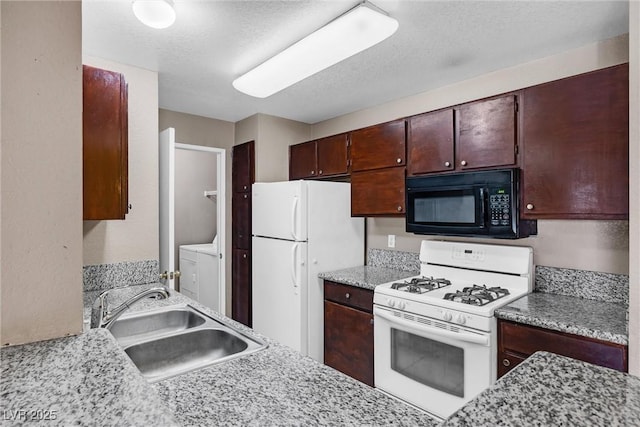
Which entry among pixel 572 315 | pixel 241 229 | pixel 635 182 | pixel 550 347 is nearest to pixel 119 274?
pixel 241 229

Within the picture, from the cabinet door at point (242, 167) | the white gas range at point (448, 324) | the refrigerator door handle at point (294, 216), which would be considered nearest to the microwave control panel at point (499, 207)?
the white gas range at point (448, 324)

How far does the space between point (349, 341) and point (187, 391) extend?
1.96 metres

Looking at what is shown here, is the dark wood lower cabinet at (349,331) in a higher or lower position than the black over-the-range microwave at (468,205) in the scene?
lower

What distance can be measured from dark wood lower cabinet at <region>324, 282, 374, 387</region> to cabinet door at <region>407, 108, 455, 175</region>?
1.02 m

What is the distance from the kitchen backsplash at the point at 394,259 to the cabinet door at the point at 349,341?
0.65 meters

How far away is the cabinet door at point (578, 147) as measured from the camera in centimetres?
175

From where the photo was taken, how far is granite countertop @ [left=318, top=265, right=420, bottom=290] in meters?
2.64

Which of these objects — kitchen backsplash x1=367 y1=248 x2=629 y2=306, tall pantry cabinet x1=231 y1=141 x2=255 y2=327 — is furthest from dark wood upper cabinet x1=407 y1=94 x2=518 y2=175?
tall pantry cabinet x1=231 y1=141 x2=255 y2=327

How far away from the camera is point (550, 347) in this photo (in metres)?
1.73

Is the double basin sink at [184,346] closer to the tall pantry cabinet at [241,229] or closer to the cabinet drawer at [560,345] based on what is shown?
the cabinet drawer at [560,345]

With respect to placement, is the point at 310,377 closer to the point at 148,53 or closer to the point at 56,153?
the point at 56,153

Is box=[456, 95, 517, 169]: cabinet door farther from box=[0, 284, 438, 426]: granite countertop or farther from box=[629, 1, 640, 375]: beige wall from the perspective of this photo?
box=[0, 284, 438, 426]: granite countertop

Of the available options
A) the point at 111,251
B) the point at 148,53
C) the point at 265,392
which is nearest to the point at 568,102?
the point at 265,392

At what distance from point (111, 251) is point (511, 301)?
102 inches
